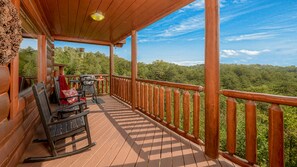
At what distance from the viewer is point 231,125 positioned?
2082 millimetres

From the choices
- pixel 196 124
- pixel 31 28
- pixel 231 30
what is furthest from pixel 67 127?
pixel 231 30

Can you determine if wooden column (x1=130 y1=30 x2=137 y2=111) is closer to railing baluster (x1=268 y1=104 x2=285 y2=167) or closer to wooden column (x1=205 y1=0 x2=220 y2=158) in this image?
wooden column (x1=205 y1=0 x2=220 y2=158)

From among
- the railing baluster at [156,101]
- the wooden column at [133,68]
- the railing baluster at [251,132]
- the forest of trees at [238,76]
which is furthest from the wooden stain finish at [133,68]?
the forest of trees at [238,76]

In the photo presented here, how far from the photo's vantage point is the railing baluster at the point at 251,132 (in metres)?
1.85

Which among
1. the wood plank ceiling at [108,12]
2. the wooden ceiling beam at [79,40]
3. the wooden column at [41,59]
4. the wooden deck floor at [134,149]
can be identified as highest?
the wooden ceiling beam at [79,40]

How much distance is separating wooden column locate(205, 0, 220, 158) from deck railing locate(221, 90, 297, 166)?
0.13 meters

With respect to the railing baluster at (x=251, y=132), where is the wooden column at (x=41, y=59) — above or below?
above

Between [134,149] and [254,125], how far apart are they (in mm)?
1495

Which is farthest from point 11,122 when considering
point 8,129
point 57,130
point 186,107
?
point 186,107

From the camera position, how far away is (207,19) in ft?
7.23

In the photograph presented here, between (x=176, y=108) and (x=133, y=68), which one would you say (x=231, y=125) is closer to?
(x=176, y=108)

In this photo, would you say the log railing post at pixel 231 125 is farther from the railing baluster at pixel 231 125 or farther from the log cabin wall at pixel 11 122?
the log cabin wall at pixel 11 122

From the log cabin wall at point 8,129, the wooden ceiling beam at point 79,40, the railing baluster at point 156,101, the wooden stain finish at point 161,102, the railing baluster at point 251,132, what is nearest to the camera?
the log cabin wall at point 8,129

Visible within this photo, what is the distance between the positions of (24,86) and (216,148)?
2.87m
